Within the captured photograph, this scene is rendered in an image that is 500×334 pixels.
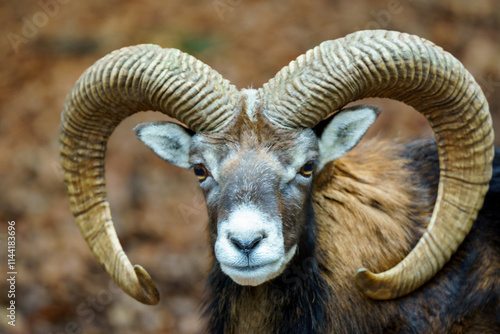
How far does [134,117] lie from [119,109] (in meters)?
7.64

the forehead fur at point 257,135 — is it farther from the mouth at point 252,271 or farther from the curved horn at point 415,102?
the mouth at point 252,271

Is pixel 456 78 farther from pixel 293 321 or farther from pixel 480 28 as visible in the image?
pixel 480 28

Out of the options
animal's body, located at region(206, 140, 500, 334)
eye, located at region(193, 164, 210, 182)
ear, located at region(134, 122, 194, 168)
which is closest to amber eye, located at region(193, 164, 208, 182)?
eye, located at region(193, 164, 210, 182)

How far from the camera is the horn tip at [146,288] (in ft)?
24.9

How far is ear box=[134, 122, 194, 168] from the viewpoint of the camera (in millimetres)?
7457

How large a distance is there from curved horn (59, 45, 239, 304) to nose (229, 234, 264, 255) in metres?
1.46

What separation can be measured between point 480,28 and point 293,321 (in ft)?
39.6

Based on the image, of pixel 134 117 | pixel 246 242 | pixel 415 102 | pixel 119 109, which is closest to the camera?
pixel 246 242
